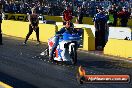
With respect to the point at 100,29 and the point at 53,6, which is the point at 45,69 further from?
the point at 53,6

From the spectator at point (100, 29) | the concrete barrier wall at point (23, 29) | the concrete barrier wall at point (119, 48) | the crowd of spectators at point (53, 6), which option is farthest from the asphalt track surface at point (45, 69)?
the crowd of spectators at point (53, 6)

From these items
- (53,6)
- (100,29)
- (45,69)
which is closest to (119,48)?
(100,29)

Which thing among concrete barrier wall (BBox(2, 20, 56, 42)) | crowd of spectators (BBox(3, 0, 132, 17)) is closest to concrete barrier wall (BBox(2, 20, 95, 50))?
concrete barrier wall (BBox(2, 20, 56, 42))

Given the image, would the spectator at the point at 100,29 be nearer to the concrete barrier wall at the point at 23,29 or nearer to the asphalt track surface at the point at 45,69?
the asphalt track surface at the point at 45,69

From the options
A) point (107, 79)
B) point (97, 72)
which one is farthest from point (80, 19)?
point (107, 79)

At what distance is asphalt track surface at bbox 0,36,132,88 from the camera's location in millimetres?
10859

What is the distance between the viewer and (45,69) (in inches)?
524

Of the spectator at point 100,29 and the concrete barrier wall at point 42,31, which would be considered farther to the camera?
the spectator at point 100,29

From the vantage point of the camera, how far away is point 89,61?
1549cm

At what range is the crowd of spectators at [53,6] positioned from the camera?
3955 centimetres

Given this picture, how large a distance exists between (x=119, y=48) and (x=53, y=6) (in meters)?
26.4

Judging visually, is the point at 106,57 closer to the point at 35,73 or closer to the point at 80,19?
the point at 35,73

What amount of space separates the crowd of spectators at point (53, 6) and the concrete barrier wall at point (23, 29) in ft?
39.8

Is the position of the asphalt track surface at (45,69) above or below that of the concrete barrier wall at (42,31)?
below
